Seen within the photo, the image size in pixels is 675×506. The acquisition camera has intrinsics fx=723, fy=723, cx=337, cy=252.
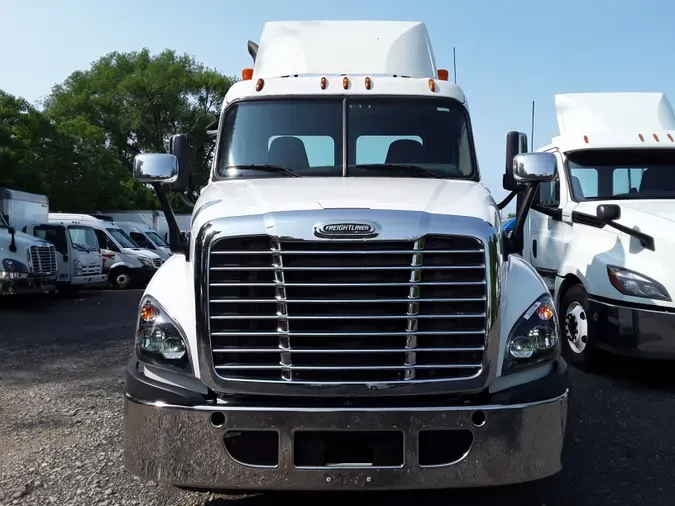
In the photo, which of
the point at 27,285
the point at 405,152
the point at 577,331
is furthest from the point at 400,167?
the point at 27,285

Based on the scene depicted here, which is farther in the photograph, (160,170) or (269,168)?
(269,168)

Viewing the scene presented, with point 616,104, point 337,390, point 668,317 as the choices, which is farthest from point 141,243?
point 337,390

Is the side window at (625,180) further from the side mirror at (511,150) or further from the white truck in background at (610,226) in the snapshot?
the side mirror at (511,150)

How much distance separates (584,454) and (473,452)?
2050mm

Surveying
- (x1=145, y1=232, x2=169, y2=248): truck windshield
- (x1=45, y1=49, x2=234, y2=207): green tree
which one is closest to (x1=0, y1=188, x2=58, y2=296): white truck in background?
(x1=145, y1=232, x2=169, y2=248): truck windshield

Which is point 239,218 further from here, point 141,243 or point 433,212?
point 141,243

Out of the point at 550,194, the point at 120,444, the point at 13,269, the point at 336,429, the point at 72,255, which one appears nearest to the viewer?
the point at 336,429

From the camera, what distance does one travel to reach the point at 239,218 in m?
3.59

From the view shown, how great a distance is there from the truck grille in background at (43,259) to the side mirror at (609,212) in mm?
11803

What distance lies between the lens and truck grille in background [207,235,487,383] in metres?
3.54

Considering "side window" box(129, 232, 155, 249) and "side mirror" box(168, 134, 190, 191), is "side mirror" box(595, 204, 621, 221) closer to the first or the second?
"side mirror" box(168, 134, 190, 191)

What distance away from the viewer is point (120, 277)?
21000mm

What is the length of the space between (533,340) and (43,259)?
1395 centimetres

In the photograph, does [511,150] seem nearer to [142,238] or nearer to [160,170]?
[160,170]
